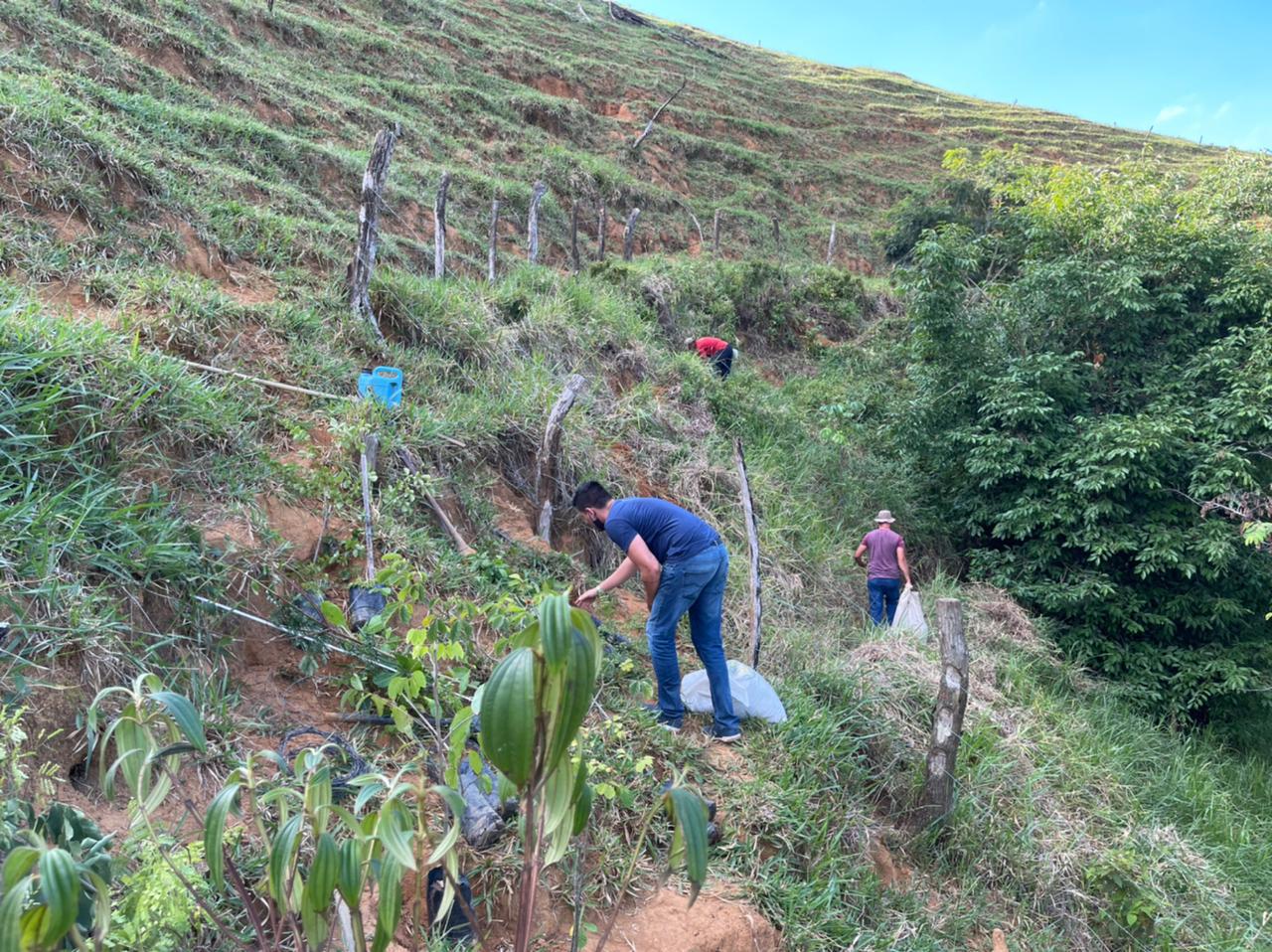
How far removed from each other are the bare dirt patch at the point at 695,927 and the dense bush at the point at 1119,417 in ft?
19.0

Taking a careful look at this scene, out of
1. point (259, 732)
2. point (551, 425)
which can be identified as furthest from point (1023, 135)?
point (259, 732)

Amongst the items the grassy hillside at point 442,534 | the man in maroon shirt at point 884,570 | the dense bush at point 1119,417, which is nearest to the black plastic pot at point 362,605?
the grassy hillside at point 442,534

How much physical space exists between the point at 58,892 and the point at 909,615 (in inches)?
243

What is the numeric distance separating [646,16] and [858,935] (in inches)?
1976

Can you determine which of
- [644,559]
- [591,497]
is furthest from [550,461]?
[644,559]

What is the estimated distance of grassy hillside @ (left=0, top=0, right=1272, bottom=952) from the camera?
9.44ft

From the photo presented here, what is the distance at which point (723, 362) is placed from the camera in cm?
1027

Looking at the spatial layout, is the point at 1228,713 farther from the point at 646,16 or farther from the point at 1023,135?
the point at 646,16

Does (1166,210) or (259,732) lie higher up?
(1166,210)

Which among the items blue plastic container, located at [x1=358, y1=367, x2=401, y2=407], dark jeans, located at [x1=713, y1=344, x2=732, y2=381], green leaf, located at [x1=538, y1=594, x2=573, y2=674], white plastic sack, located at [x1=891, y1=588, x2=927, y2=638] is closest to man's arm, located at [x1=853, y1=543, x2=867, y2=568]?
white plastic sack, located at [x1=891, y1=588, x2=927, y2=638]

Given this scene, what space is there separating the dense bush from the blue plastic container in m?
6.04

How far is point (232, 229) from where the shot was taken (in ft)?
20.1

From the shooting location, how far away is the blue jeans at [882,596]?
6918 millimetres

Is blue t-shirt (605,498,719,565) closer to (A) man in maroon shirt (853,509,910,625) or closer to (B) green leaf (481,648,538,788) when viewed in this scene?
(B) green leaf (481,648,538,788)
